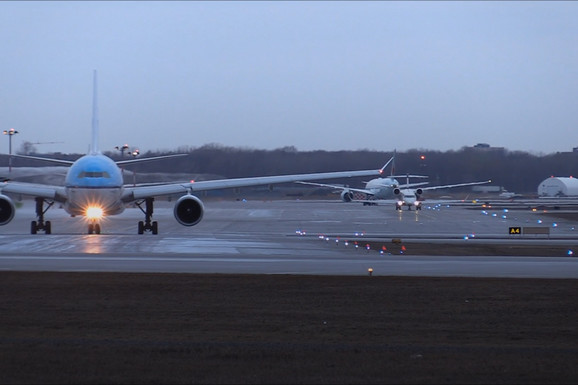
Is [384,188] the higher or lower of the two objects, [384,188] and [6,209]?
the lower

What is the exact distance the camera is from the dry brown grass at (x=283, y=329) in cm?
977

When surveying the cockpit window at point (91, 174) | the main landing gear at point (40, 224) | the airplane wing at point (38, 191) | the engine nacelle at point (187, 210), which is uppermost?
the cockpit window at point (91, 174)

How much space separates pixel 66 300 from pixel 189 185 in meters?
22.0

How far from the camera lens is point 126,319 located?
13172 millimetres

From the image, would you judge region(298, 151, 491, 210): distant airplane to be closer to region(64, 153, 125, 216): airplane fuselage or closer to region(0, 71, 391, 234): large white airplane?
region(0, 71, 391, 234): large white airplane

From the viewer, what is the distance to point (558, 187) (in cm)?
9575

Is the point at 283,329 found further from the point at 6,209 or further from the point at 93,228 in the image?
the point at 6,209

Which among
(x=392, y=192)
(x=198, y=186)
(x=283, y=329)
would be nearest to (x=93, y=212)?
(x=198, y=186)

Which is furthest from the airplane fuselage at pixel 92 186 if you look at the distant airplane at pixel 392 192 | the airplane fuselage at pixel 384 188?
the airplane fuselage at pixel 384 188

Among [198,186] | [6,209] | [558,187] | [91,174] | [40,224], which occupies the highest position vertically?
[91,174]

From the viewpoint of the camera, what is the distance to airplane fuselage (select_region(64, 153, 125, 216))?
33406 millimetres

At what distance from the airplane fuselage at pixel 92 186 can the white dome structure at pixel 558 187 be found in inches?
2721

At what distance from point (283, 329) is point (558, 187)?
88452 mm

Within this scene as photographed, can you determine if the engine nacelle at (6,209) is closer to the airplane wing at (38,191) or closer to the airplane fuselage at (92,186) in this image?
the airplane wing at (38,191)
